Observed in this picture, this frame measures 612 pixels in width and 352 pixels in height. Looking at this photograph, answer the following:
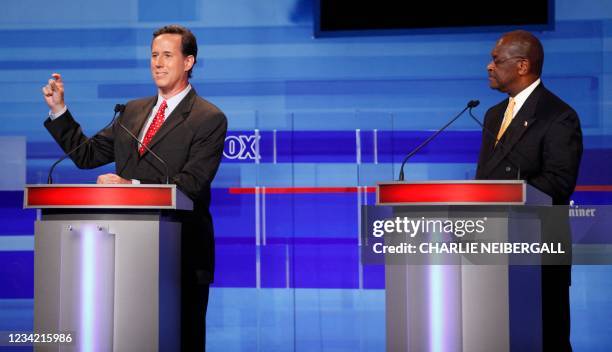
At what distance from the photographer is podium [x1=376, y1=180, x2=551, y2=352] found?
3428 millimetres

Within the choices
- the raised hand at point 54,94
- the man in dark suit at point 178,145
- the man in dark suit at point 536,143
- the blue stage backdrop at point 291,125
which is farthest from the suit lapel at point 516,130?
the raised hand at point 54,94

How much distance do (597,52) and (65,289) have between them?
11.9 feet

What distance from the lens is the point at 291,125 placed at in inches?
228

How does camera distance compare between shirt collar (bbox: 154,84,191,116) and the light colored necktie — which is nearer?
shirt collar (bbox: 154,84,191,116)

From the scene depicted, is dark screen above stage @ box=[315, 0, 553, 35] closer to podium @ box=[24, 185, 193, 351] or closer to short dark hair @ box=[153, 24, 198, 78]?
short dark hair @ box=[153, 24, 198, 78]

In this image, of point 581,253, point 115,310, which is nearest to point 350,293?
point 581,253

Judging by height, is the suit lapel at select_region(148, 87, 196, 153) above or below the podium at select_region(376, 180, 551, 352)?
above

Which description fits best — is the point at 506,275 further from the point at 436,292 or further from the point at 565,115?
the point at 565,115

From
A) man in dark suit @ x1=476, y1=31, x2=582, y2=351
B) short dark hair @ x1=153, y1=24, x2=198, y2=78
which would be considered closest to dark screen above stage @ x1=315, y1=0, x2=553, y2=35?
man in dark suit @ x1=476, y1=31, x2=582, y2=351

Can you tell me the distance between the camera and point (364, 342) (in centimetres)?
511

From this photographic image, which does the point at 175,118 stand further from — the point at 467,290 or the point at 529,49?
the point at 529,49

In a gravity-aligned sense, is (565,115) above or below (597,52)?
below

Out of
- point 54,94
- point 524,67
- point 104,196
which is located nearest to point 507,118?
point 524,67

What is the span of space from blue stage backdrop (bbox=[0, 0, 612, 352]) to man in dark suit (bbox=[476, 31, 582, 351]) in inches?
49.8
